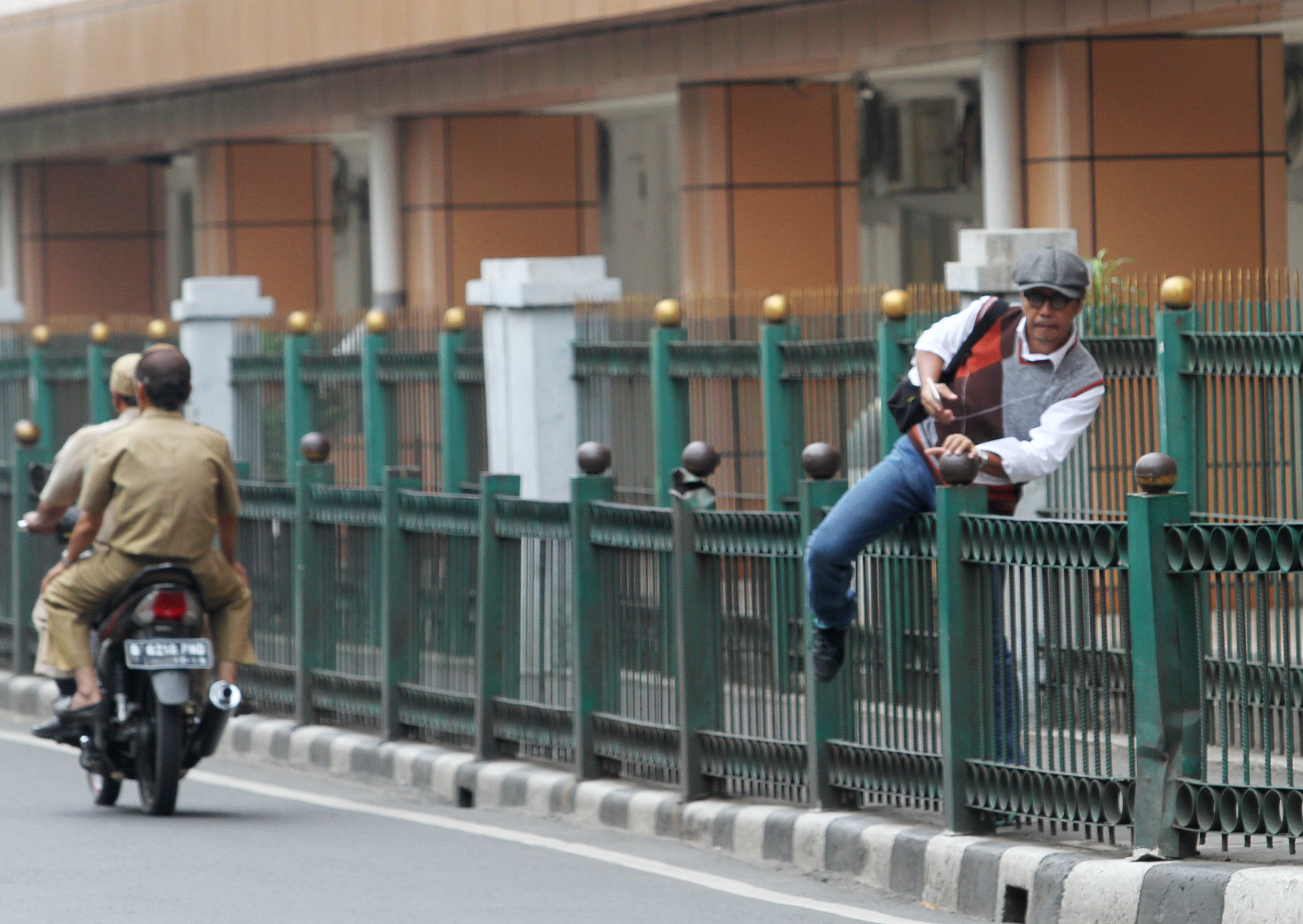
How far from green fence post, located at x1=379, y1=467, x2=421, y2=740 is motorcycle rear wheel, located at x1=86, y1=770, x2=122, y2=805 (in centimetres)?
128

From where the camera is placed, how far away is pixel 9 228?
3020 centimetres

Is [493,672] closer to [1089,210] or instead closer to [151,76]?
[1089,210]

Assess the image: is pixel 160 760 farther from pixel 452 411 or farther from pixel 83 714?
pixel 452 411

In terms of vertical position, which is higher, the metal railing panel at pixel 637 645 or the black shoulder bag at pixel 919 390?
the black shoulder bag at pixel 919 390

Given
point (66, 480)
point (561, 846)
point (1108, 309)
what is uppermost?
point (1108, 309)

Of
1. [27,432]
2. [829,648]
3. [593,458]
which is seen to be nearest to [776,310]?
[593,458]

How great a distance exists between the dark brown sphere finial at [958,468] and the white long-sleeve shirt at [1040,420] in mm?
214

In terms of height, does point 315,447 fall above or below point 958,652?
above

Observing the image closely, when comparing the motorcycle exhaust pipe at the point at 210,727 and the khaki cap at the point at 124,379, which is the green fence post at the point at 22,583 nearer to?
the khaki cap at the point at 124,379

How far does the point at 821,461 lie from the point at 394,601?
2.87 meters

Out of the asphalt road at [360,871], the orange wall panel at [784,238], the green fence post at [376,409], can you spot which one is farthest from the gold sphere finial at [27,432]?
the orange wall panel at [784,238]

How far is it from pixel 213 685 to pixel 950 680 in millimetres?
2909

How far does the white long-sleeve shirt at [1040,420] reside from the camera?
24.4 feet

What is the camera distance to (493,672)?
976 cm
